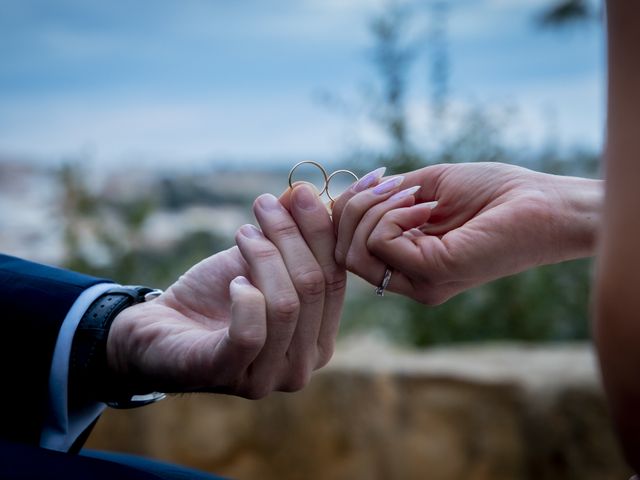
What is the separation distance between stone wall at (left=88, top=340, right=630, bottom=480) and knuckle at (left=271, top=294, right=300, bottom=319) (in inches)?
67.6

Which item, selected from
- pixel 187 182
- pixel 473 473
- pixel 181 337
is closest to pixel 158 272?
pixel 187 182

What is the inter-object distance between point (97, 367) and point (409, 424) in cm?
174

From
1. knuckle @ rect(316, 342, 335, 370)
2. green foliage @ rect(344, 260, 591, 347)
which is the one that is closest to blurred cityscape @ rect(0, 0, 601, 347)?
green foliage @ rect(344, 260, 591, 347)

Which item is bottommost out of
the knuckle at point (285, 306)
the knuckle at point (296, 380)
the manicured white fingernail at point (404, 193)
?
the knuckle at point (296, 380)

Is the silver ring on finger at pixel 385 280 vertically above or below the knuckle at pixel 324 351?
above

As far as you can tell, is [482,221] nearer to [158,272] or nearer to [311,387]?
[311,387]

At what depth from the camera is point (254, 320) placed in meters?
0.95

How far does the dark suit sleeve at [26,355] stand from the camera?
109 cm

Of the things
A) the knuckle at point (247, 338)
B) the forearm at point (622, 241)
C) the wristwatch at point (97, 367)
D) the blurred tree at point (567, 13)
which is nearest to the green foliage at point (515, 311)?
the blurred tree at point (567, 13)

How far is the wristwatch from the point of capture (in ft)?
3.64

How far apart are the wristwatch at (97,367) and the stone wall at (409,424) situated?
1.62 metres

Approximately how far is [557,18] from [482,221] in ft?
8.84

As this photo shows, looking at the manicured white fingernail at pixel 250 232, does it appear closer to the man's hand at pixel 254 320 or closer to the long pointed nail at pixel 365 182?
the man's hand at pixel 254 320

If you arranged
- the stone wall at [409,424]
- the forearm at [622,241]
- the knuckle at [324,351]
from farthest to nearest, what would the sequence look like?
the stone wall at [409,424], the knuckle at [324,351], the forearm at [622,241]
